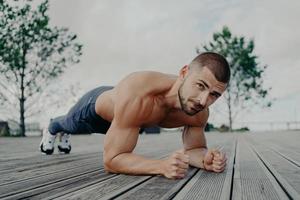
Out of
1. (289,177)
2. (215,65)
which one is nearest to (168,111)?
(215,65)

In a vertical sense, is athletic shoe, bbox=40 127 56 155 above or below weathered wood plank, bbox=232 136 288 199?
above

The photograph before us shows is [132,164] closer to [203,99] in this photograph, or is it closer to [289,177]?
[203,99]

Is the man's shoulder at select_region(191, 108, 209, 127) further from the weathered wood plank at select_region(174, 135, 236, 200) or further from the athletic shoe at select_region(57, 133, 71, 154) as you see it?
the athletic shoe at select_region(57, 133, 71, 154)

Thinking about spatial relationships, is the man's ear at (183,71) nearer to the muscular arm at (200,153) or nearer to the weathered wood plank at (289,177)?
the muscular arm at (200,153)

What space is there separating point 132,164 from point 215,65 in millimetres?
660

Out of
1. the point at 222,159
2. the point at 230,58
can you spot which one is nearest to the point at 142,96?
the point at 222,159

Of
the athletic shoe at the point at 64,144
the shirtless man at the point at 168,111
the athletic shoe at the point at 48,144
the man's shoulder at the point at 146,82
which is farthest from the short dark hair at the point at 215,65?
the athletic shoe at the point at 64,144

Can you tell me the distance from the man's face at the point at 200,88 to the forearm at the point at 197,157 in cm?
44

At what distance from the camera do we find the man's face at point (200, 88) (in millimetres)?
1906

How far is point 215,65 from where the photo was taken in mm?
1927

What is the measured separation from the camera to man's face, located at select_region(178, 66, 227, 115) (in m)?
1.91

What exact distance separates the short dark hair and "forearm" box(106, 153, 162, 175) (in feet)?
1.72

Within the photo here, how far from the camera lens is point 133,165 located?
6.57 feet

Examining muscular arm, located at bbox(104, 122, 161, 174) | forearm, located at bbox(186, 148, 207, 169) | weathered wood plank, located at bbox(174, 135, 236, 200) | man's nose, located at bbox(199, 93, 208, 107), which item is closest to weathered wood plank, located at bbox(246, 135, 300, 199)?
weathered wood plank, located at bbox(174, 135, 236, 200)
